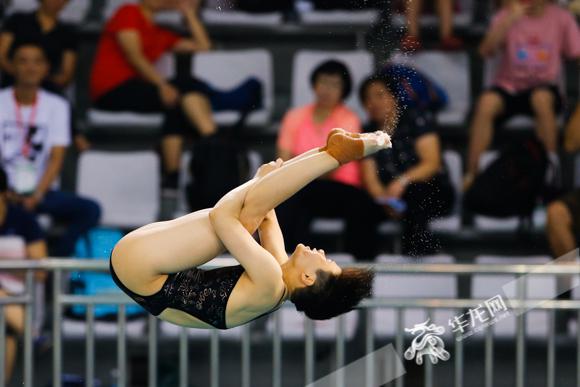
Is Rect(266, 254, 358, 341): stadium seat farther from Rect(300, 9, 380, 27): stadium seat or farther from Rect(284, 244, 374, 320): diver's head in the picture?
Rect(284, 244, 374, 320): diver's head

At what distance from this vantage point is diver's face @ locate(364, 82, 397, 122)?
5922 millimetres

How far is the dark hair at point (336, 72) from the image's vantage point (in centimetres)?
Result: 727

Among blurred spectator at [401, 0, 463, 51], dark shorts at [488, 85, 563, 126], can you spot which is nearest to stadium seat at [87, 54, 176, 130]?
blurred spectator at [401, 0, 463, 51]

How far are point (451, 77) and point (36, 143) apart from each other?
2.28m

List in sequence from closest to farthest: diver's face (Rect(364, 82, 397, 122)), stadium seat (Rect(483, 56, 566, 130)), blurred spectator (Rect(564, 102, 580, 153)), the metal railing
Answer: diver's face (Rect(364, 82, 397, 122)) < the metal railing < blurred spectator (Rect(564, 102, 580, 153)) < stadium seat (Rect(483, 56, 566, 130))

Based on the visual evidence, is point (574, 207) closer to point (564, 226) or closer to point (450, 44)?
point (564, 226)

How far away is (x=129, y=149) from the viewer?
834 cm

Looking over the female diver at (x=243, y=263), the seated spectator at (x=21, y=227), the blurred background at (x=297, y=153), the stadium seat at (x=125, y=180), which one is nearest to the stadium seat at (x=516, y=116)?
the blurred background at (x=297, y=153)

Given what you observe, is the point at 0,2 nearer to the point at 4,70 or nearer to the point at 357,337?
the point at 4,70

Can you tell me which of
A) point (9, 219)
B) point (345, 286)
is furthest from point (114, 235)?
point (345, 286)

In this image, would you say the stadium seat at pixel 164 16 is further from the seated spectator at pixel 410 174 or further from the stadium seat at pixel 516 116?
the stadium seat at pixel 516 116

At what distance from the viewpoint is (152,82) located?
815cm

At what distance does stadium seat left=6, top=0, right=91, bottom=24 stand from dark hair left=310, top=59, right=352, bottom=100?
178 cm

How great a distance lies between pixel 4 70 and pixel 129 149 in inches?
31.6
